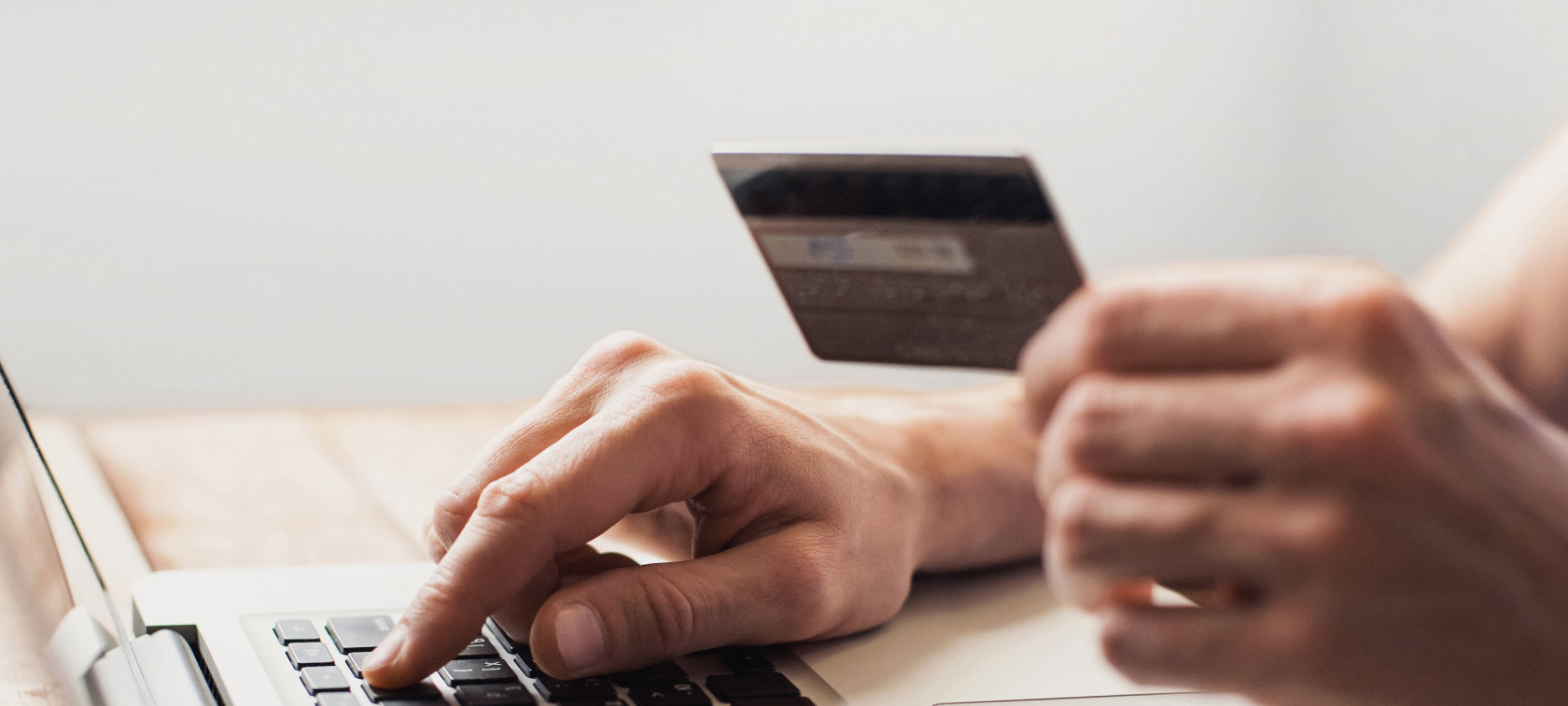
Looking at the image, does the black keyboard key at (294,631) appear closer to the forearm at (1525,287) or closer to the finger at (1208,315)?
the finger at (1208,315)

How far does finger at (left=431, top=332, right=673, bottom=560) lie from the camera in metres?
0.51

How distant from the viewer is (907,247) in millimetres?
361

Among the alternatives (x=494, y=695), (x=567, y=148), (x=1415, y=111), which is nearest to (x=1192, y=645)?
(x=494, y=695)

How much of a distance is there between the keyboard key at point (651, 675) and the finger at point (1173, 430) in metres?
0.21

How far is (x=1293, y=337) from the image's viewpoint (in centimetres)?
26

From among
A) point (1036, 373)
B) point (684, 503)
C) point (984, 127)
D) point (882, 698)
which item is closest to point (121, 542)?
point (684, 503)

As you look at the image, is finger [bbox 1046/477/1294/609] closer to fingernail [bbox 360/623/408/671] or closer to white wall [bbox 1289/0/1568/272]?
fingernail [bbox 360/623/408/671]

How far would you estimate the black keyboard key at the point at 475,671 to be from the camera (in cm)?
44

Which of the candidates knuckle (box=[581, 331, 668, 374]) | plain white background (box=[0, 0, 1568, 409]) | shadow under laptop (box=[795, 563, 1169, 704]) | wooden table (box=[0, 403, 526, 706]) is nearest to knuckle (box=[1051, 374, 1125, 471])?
shadow under laptop (box=[795, 563, 1169, 704])

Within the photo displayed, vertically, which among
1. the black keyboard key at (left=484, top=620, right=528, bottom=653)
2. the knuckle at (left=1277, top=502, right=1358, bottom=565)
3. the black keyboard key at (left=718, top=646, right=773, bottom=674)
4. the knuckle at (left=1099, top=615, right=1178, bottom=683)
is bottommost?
the knuckle at (left=1099, top=615, right=1178, bottom=683)

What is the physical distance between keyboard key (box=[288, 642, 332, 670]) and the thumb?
0.25ft

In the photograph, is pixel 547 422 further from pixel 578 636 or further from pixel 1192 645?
pixel 1192 645

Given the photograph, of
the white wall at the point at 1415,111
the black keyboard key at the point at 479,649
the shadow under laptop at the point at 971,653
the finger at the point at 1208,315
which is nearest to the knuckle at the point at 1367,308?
the finger at the point at 1208,315

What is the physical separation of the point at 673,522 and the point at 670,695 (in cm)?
13
